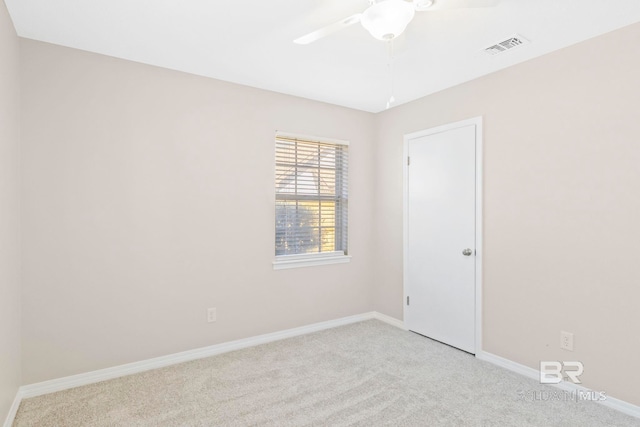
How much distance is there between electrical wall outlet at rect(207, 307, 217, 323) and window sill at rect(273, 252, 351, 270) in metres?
0.69

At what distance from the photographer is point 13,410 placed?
2152mm

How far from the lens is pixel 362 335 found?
3.57 metres

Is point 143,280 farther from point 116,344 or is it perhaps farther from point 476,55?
point 476,55

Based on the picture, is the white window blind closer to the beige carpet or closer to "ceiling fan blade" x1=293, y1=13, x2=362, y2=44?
the beige carpet

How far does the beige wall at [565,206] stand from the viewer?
2242 millimetres

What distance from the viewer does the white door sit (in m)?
3.14

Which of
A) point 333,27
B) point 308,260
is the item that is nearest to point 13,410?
point 308,260

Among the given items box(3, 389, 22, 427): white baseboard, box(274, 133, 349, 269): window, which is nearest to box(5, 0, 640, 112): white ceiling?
box(274, 133, 349, 269): window

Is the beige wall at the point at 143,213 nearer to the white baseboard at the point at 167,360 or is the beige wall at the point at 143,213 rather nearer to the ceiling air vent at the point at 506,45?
the white baseboard at the point at 167,360

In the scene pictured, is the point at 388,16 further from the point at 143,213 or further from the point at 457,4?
the point at 143,213

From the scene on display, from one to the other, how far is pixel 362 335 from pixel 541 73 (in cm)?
278

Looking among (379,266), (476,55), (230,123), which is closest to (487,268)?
(379,266)

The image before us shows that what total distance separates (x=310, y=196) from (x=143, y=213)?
163 cm

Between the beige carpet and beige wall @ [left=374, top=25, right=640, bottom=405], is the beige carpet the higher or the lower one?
the lower one
